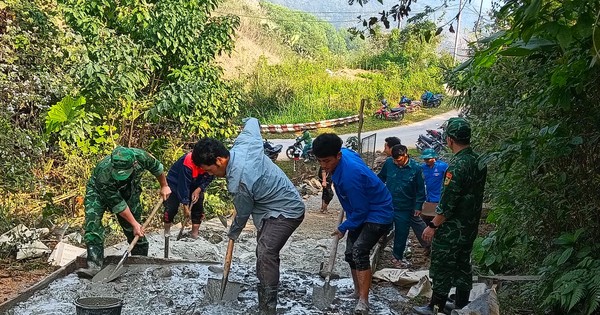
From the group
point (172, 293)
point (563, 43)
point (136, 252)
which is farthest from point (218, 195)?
point (563, 43)

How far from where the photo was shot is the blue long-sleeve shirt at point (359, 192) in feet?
15.5

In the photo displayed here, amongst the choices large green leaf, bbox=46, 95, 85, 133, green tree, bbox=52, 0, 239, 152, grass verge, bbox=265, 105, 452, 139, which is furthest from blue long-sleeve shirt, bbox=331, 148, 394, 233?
grass verge, bbox=265, 105, 452, 139

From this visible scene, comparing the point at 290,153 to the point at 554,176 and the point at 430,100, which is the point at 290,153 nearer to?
the point at 554,176

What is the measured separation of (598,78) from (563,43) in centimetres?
190

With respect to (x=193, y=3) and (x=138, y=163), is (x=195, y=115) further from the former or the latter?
(x=138, y=163)

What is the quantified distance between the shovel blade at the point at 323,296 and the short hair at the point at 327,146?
1305 millimetres

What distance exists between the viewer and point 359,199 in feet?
15.6

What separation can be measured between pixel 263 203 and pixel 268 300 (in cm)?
82

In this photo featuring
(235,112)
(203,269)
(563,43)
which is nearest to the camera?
(563,43)

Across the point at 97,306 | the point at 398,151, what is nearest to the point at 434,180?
the point at 398,151

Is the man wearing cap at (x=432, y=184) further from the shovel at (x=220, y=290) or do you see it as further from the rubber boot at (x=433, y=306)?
the shovel at (x=220, y=290)

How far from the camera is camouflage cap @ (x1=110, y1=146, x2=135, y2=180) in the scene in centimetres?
535

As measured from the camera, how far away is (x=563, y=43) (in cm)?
→ 224

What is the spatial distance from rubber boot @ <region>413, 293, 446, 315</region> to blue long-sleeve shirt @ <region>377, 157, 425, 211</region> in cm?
195
